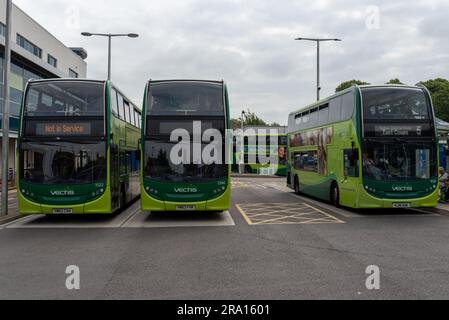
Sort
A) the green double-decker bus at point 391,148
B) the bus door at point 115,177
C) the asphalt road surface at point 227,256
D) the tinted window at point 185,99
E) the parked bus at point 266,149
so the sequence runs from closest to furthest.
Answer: the asphalt road surface at point 227,256, the tinted window at point 185,99, the bus door at point 115,177, the green double-decker bus at point 391,148, the parked bus at point 266,149

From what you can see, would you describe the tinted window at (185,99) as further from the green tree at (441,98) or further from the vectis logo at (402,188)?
the green tree at (441,98)

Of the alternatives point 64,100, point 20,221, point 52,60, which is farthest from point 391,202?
point 52,60

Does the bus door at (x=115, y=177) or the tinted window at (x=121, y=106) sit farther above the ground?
the tinted window at (x=121, y=106)

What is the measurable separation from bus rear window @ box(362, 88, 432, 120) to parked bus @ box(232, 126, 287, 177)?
26499 mm

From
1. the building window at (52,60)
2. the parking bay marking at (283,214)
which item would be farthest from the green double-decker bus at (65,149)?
the building window at (52,60)

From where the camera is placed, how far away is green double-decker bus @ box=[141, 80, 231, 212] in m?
12.2

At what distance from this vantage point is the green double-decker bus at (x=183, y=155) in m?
12.2

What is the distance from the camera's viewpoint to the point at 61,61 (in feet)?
144

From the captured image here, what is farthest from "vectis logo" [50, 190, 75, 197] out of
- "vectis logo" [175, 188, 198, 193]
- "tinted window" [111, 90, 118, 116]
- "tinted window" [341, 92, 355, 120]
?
"tinted window" [341, 92, 355, 120]

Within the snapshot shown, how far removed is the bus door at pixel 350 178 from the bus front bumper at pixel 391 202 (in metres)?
0.29

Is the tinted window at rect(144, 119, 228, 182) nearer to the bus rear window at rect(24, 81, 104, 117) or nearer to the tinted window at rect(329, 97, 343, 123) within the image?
the bus rear window at rect(24, 81, 104, 117)

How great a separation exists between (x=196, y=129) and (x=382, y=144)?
215 inches

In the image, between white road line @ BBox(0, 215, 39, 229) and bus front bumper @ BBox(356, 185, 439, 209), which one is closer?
white road line @ BBox(0, 215, 39, 229)
